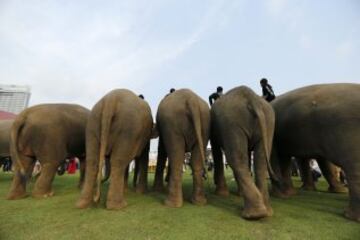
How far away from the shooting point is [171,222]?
3982mm

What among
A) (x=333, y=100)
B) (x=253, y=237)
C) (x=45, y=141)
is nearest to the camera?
(x=253, y=237)

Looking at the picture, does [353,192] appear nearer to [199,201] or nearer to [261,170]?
[261,170]

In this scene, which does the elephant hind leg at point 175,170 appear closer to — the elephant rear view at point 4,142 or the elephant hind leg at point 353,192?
the elephant hind leg at point 353,192

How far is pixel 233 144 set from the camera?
4.86 metres

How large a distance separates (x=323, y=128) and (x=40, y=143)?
5.97 meters

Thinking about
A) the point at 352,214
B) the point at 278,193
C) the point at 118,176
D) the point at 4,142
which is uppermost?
the point at 4,142

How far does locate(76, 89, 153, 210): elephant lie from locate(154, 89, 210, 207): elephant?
1.90 ft

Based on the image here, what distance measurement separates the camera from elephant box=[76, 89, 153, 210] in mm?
4980

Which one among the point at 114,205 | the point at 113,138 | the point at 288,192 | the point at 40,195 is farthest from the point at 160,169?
the point at 288,192

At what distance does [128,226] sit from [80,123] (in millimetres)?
4110

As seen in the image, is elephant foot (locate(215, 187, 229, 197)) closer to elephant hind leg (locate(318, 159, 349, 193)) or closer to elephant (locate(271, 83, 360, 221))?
elephant (locate(271, 83, 360, 221))

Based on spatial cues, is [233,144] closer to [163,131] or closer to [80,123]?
[163,131]

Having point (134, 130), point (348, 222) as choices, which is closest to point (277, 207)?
point (348, 222)

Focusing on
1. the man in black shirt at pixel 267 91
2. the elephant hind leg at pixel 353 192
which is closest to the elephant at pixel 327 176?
the man in black shirt at pixel 267 91
